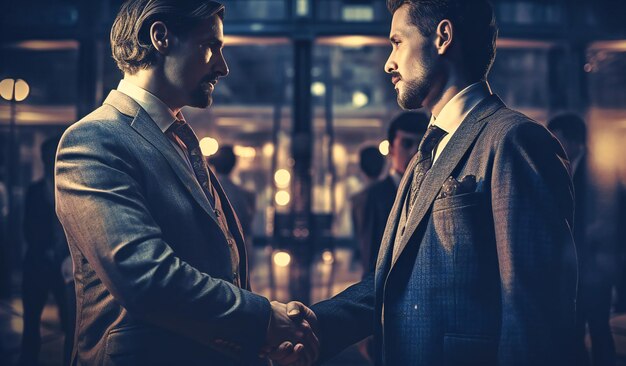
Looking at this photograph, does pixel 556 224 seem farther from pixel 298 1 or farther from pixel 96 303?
pixel 298 1

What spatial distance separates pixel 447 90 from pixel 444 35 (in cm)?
20

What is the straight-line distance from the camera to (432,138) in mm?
2121

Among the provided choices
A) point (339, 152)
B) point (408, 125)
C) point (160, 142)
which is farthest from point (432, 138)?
point (339, 152)

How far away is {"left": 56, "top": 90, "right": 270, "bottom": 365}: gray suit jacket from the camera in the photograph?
1770mm

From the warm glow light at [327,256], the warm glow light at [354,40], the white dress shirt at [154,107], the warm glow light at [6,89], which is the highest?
the warm glow light at [354,40]

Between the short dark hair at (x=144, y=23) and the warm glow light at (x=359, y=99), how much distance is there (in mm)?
8217

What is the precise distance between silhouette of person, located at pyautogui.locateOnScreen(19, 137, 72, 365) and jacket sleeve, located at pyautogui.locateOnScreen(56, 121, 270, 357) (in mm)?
3224

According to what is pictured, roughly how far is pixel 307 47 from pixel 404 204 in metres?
4.35

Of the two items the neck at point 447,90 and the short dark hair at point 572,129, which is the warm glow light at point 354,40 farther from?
the neck at point 447,90

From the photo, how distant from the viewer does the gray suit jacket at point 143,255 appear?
1770 mm

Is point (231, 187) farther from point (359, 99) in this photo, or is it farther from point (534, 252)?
point (359, 99)

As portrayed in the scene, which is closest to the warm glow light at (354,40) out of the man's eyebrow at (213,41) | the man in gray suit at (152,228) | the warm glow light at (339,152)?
the warm glow light at (339,152)

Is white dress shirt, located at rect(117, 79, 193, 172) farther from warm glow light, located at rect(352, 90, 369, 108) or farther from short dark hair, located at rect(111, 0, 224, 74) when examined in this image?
warm glow light, located at rect(352, 90, 369, 108)

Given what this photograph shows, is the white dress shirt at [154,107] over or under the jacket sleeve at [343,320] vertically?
over
